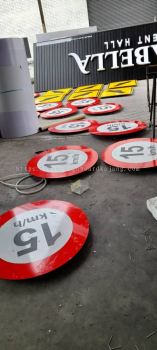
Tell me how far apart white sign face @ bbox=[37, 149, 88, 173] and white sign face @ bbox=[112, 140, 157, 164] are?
1.08ft

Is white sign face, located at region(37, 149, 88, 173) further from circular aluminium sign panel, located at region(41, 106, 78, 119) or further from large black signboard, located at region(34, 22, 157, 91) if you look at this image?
large black signboard, located at region(34, 22, 157, 91)

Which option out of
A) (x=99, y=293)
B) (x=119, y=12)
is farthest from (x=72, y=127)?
(x=119, y=12)

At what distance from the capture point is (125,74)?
591 cm

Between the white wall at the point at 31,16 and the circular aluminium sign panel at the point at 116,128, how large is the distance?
11.0 metres

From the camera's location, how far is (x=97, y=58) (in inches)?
233

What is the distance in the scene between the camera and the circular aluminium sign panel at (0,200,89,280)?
1248 mm

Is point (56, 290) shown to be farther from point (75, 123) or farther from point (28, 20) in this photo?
point (28, 20)

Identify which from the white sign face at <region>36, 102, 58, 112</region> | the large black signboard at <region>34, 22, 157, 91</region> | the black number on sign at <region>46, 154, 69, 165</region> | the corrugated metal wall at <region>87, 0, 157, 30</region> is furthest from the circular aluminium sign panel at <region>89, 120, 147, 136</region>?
the corrugated metal wall at <region>87, 0, 157, 30</region>

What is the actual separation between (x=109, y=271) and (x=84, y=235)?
257 millimetres

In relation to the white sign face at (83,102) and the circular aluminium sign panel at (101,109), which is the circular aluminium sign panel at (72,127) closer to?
the circular aluminium sign panel at (101,109)

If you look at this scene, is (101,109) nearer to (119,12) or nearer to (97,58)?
(97,58)

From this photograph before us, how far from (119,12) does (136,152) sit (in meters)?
14.0

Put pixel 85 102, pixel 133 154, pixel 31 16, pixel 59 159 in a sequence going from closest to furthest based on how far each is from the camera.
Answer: pixel 133 154 < pixel 59 159 < pixel 85 102 < pixel 31 16

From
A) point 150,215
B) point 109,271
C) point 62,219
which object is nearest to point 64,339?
point 109,271
